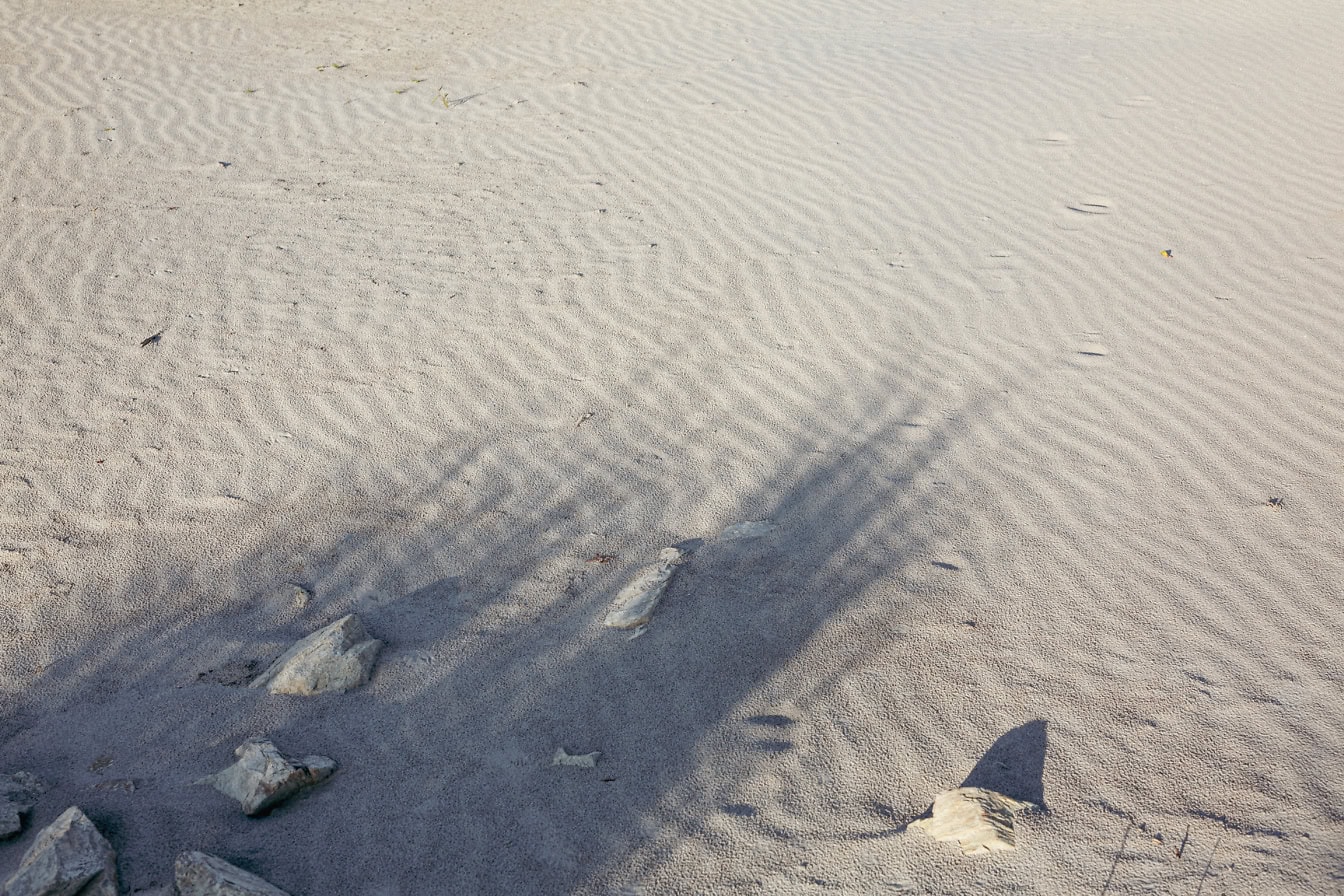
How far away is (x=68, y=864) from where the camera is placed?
235 cm

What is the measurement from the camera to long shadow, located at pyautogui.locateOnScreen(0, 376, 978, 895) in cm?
260

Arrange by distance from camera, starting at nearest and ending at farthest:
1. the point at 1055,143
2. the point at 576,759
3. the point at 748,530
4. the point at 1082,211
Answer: the point at 576,759
the point at 748,530
the point at 1082,211
the point at 1055,143

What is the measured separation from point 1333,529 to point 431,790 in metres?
3.26

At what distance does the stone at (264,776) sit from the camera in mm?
2645


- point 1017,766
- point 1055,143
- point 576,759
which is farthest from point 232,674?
point 1055,143

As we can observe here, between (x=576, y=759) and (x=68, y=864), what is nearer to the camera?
(x=68, y=864)

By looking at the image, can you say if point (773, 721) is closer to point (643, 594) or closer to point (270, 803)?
point (643, 594)

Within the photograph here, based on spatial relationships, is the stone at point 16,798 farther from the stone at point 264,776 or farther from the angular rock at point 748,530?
the angular rock at point 748,530

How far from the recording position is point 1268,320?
532 centimetres

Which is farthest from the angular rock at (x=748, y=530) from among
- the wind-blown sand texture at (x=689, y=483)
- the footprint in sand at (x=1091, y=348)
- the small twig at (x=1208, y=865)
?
the footprint in sand at (x=1091, y=348)

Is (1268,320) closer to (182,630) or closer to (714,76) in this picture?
(182,630)

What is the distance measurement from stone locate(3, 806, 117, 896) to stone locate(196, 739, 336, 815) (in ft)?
1.02

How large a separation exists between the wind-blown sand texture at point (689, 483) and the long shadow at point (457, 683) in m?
0.02

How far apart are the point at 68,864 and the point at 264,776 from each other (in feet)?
1.53
